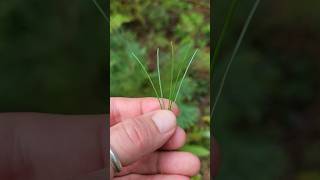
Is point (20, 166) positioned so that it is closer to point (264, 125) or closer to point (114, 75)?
point (114, 75)

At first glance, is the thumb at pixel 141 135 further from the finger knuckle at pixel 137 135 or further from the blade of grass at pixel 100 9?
the blade of grass at pixel 100 9

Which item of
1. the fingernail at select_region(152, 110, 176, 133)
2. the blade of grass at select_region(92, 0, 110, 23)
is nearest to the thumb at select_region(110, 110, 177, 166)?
the fingernail at select_region(152, 110, 176, 133)

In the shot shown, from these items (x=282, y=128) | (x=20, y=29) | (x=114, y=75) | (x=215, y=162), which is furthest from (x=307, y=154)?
(x=20, y=29)

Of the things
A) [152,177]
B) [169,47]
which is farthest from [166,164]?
[169,47]

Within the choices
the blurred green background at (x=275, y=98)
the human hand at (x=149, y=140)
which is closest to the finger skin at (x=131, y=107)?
the human hand at (x=149, y=140)

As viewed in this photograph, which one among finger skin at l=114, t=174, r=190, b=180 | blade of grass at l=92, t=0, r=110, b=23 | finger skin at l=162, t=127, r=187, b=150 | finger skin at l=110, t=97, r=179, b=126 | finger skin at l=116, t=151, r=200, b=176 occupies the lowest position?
finger skin at l=114, t=174, r=190, b=180

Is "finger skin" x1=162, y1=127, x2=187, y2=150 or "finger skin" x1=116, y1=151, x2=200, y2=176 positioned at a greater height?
"finger skin" x1=162, y1=127, x2=187, y2=150

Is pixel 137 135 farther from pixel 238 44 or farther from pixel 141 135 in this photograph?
pixel 238 44

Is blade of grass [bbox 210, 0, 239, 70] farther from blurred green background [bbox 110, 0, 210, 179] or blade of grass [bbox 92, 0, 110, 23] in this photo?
blade of grass [bbox 92, 0, 110, 23]
